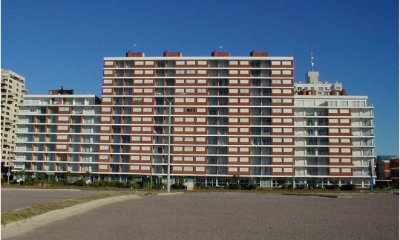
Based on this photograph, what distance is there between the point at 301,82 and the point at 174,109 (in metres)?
63.1

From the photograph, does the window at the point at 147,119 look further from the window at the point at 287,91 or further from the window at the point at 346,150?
the window at the point at 346,150

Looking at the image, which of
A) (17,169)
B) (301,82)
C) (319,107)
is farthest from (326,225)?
(301,82)

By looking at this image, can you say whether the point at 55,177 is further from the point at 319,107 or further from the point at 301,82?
the point at 301,82

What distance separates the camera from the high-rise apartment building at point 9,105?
449ft

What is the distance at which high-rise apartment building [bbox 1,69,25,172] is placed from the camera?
13675 centimetres

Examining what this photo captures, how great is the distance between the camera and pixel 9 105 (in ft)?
478

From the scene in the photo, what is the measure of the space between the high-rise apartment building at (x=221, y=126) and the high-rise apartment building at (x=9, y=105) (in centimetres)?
3022

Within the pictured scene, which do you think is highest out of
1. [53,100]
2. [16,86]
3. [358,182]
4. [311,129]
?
[16,86]

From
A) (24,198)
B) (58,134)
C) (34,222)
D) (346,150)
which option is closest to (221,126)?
(346,150)

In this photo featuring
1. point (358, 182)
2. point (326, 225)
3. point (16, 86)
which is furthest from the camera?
point (16, 86)

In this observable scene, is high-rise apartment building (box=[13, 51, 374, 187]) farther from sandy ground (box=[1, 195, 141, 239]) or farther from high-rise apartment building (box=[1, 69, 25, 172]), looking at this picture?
sandy ground (box=[1, 195, 141, 239])

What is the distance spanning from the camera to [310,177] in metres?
106

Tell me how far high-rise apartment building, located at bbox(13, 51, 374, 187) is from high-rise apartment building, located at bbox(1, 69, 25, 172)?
3022 centimetres

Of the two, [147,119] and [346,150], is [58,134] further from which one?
[346,150]
